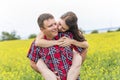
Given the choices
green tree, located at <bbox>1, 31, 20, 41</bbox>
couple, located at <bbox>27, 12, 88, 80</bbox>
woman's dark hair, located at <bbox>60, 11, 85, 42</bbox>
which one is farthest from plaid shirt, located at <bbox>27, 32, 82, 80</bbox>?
green tree, located at <bbox>1, 31, 20, 41</bbox>

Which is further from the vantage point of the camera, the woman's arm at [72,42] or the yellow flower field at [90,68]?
the yellow flower field at [90,68]

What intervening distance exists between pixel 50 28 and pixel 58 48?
22cm

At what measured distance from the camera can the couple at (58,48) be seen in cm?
499

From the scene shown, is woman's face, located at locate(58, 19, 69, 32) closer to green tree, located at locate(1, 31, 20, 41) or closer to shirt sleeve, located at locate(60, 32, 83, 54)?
shirt sleeve, located at locate(60, 32, 83, 54)

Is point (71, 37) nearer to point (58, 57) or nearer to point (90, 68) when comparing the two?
point (58, 57)

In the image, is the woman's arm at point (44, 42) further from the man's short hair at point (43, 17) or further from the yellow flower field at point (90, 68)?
the yellow flower field at point (90, 68)

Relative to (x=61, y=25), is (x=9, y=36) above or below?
below

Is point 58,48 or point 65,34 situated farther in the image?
point 65,34

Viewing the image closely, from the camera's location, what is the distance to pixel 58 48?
5.06m

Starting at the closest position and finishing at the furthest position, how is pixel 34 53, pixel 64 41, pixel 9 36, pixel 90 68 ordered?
pixel 64 41 < pixel 34 53 < pixel 90 68 < pixel 9 36

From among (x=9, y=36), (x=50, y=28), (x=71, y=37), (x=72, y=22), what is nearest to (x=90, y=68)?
(x=71, y=37)

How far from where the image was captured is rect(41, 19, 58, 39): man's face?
4.95 meters

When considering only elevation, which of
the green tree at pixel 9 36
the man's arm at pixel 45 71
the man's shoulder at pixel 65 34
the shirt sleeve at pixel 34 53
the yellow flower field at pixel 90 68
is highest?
the man's shoulder at pixel 65 34

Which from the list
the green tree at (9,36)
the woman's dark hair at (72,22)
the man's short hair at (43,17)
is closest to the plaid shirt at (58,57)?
the woman's dark hair at (72,22)
